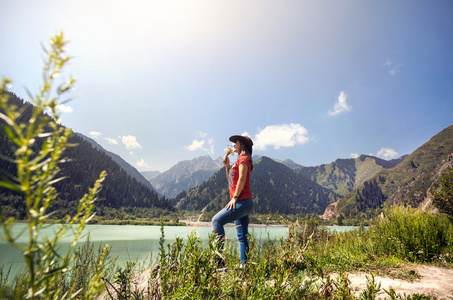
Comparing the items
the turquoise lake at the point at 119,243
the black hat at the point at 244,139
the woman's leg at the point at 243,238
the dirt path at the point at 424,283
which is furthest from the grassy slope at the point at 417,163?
the woman's leg at the point at 243,238

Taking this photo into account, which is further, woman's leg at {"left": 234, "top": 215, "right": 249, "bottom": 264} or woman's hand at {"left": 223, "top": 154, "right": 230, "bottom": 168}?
woman's hand at {"left": 223, "top": 154, "right": 230, "bottom": 168}

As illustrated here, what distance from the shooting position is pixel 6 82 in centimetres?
78

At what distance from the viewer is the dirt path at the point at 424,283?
324 centimetres

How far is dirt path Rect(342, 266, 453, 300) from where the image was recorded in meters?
3.24

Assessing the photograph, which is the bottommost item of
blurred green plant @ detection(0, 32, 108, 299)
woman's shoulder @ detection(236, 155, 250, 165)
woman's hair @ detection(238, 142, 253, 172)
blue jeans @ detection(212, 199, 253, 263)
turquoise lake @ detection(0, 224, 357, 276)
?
turquoise lake @ detection(0, 224, 357, 276)

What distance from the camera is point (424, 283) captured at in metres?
→ 3.65

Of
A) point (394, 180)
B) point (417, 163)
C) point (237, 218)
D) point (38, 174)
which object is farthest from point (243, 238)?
point (394, 180)

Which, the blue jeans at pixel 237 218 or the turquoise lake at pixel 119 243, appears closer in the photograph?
the turquoise lake at pixel 119 243

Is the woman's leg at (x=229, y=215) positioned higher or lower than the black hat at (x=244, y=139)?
lower

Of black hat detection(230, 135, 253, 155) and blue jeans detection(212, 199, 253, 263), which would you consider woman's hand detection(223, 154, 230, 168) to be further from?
blue jeans detection(212, 199, 253, 263)

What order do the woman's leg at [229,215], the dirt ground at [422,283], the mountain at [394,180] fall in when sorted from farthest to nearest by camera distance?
the mountain at [394,180]
the woman's leg at [229,215]
the dirt ground at [422,283]

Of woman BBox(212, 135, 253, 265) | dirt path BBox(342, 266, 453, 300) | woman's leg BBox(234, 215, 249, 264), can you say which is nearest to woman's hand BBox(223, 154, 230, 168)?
woman BBox(212, 135, 253, 265)

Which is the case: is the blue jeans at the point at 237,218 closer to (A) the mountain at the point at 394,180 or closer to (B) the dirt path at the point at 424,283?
(B) the dirt path at the point at 424,283

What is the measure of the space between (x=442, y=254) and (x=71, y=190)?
13364 cm
